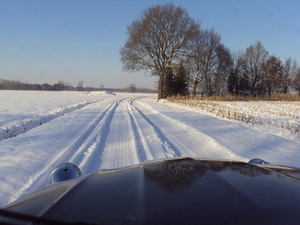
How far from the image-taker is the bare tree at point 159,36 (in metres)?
25.3

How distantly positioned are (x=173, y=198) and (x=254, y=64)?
5312 centimetres

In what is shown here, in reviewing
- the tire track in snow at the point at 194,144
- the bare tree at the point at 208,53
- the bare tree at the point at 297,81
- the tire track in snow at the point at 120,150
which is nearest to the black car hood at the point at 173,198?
the tire track in snow at the point at 120,150

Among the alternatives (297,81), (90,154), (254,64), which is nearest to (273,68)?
(254,64)

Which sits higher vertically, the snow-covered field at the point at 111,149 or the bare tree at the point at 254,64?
the bare tree at the point at 254,64

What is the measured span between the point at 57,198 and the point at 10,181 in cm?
259

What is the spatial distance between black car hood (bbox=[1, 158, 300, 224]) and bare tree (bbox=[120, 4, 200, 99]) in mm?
25776

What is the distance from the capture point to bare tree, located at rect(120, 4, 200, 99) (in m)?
25.3

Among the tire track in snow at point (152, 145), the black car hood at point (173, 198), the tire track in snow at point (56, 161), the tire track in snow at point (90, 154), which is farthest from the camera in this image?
the tire track in snow at point (152, 145)

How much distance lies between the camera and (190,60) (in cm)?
2714

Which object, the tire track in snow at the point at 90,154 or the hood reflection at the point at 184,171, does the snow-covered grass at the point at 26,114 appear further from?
the hood reflection at the point at 184,171

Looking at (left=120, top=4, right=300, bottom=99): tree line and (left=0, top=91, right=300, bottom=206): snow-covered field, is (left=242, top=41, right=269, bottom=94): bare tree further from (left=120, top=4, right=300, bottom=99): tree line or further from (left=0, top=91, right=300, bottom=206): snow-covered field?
(left=0, top=91, right=300, bottom=206): snow-covered field

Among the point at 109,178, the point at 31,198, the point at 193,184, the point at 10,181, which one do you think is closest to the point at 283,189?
the point at 193,184

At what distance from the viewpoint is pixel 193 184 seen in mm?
1609

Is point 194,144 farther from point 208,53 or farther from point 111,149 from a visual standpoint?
point 208,53
